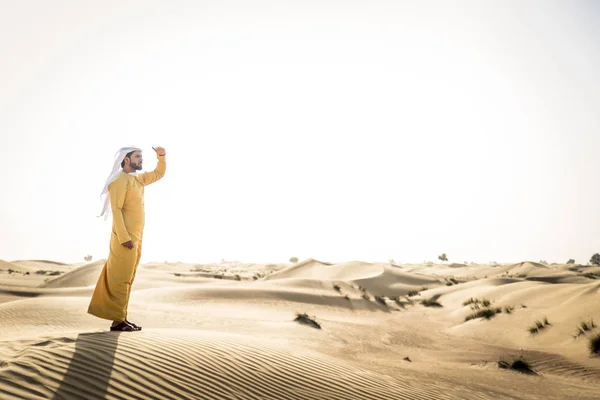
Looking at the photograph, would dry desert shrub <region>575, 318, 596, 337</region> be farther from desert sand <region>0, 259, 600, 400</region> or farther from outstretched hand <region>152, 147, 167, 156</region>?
outstretched hand <region>152, 147, 167, 156</region>

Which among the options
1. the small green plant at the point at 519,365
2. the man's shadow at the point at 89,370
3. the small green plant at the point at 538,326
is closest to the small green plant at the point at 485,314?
the small green plant at the point at 538,326

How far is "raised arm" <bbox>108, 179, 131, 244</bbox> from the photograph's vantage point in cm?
521

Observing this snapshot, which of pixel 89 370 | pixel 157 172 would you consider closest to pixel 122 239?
pixel 157 172

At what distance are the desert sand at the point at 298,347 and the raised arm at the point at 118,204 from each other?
118 centimetres

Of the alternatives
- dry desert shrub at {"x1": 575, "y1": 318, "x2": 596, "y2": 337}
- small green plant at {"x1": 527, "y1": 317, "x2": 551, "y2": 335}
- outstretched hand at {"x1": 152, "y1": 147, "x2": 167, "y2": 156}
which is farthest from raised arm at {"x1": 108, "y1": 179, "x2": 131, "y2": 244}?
small green plant at {"x1": 527, "y1": 317, "x2": 551, "y2": 335}

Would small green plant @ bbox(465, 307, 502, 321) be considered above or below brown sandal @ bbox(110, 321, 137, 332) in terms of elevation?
below

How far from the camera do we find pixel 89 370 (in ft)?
11.7

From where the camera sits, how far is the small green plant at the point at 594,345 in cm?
769

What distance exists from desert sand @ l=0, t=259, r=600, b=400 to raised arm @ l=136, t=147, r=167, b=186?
2.06 meters

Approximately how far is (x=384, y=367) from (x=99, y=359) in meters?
4.28

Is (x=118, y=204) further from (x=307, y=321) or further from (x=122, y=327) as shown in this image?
(x=307, y=321)

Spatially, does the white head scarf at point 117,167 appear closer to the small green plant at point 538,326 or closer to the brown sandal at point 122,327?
the brown sandal at point 122,327

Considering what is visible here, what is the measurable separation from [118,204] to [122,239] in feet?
1.57

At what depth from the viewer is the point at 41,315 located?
862 cm
